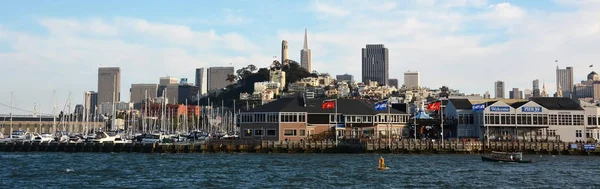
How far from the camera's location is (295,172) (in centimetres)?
6412

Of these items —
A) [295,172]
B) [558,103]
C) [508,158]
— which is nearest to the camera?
[295,172]

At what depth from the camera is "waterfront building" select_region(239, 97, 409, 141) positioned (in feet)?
330

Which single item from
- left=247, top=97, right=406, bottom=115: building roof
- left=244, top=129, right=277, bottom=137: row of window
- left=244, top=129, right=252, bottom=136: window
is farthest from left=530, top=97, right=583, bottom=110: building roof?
left=244, top=129, right=252, bottom=136: window

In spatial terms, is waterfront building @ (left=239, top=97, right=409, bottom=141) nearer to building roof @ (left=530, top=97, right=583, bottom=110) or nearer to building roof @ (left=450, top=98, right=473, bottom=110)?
building roof @ (left=450, top=98, right=473, bottom=110)

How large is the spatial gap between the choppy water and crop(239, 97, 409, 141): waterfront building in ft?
46.8

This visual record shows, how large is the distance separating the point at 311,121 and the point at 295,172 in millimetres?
38618

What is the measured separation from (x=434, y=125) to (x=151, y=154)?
41189mm

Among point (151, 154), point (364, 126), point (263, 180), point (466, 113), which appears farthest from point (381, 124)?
point (263, 180)

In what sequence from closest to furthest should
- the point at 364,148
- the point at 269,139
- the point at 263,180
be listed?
the point at 263,180, the point at 364,148, the point at 269,139

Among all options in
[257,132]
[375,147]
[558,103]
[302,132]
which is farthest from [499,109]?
[257,132]

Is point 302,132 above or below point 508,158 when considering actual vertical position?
above

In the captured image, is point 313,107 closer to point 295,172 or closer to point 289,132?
point 289,132

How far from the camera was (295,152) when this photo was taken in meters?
93.8

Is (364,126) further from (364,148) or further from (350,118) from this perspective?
(364,148)
